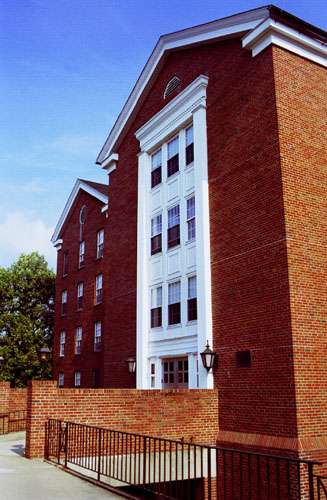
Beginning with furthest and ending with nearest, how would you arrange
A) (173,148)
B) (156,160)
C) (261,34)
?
(156,160) < (173,148) < (261,34)

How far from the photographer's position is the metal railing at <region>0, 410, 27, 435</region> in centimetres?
2348

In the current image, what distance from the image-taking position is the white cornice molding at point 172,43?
16.1 m

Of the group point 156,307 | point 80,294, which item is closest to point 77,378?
point 80,294

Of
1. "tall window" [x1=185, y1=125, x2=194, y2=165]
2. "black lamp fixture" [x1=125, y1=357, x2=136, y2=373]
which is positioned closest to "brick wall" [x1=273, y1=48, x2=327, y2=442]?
"tall window" [x1=185, y1=125, x2=194, y2=165]

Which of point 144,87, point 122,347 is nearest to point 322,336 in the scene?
point 122,347

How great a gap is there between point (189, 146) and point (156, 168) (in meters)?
2.49

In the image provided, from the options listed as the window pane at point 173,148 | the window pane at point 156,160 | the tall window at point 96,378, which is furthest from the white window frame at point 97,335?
the window pane at point 173,148

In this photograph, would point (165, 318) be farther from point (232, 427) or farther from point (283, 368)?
point (283, 368)

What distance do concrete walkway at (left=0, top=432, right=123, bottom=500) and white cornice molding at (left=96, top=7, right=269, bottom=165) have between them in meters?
13.8

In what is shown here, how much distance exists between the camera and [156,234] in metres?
20.0

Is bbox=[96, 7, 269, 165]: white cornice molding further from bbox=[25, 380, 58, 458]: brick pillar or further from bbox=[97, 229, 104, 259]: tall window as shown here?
bbox=[25, 380, 58, 458]: brick pillar

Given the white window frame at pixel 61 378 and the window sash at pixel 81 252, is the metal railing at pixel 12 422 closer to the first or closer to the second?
the white window frame at pixel 61 378

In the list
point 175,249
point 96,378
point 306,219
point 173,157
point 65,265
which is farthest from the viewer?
point 65,265

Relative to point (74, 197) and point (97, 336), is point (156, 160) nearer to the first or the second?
point (97, 336)
